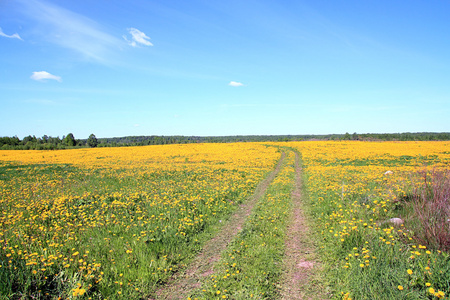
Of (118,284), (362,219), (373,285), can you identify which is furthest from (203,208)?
(373,285)

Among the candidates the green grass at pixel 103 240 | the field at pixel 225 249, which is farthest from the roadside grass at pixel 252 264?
the green grass at pixel 103 240

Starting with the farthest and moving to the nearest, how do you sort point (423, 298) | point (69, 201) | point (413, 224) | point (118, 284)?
point (69, 201) → point (413, 224) → point (118, 284) → point (423, 298)

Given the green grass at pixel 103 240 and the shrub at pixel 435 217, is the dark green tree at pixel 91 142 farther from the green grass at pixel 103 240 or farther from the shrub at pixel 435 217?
the shrub at pixel 435 217

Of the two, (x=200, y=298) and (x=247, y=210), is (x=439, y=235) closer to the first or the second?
(x=200, y=298)

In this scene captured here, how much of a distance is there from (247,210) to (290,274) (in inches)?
204

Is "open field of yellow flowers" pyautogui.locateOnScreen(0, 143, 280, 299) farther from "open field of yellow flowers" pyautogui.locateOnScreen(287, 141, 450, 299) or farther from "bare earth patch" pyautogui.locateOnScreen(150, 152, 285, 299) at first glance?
"open field of yellow flowers" pyautogui.locateOnScreen(287, 141, 450, 299)

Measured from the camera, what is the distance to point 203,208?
32.6 ft

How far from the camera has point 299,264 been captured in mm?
5855

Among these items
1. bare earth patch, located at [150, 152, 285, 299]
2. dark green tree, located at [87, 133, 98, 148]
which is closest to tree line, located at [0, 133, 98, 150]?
dark green tree, located at [87, 133, 98, 148]

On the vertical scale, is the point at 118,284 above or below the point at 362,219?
below

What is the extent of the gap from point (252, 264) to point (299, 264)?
118cm

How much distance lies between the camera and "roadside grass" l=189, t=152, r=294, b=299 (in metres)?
4.68

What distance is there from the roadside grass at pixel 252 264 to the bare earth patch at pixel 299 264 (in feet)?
0.61

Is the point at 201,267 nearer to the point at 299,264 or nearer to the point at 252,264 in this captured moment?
the point at 252,264
